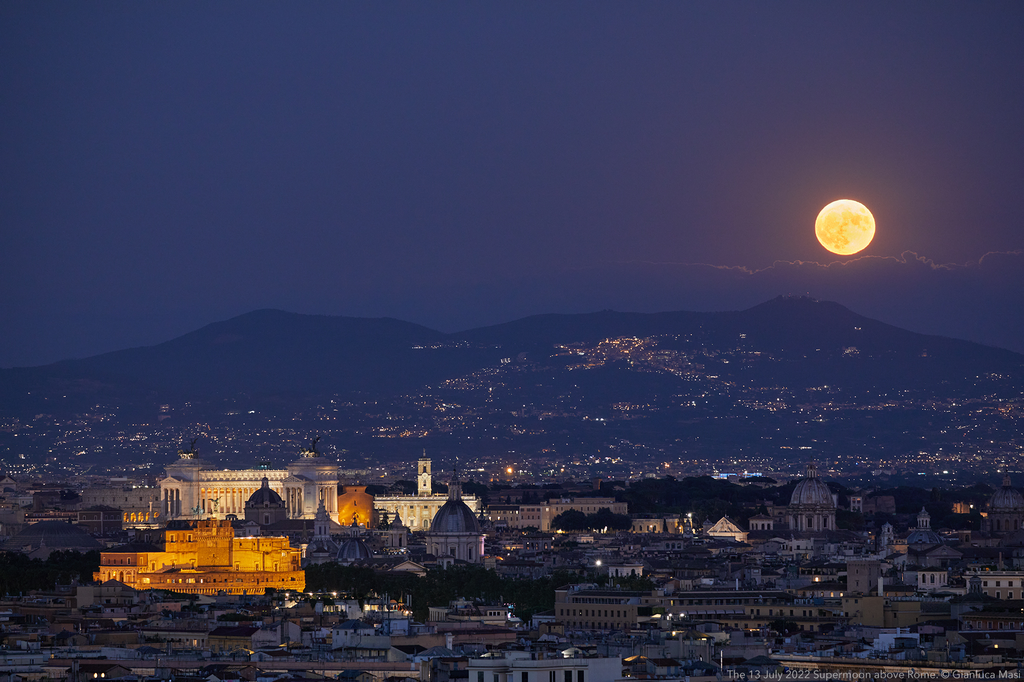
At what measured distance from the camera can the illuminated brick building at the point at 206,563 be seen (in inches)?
4309

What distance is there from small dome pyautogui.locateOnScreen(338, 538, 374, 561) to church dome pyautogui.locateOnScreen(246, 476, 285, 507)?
35.6 meters

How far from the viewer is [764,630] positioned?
7975cm

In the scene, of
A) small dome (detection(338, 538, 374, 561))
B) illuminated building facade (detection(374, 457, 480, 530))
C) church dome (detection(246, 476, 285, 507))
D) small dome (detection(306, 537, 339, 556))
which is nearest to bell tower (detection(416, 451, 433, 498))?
illuminated building facade (detection(374, 457, 480, 530))

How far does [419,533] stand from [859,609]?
8036 centimetres

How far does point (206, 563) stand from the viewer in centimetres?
11456

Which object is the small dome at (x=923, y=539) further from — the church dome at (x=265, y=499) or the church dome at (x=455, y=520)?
the church dome at (x=265, y=499)

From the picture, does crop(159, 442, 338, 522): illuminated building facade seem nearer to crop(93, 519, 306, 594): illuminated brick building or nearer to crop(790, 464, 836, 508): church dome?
crop(790, 464, 836, 508): church dome

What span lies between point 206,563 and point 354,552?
13.0 meters

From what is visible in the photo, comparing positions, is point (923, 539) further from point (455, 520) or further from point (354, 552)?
point (354, 552)

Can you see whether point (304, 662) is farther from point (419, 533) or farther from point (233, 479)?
point (233, 479)

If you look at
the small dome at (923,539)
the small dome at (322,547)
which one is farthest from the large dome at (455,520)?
the small dome at (923,539)

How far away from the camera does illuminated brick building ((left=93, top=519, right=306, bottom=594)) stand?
10944 centimetres

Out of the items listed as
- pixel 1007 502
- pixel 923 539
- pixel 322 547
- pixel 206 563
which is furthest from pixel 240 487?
pixel 206 563

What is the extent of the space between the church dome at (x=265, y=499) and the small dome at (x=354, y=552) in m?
35.6
